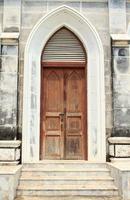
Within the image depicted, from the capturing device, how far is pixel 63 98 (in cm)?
880

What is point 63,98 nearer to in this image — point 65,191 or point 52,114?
point 52,114

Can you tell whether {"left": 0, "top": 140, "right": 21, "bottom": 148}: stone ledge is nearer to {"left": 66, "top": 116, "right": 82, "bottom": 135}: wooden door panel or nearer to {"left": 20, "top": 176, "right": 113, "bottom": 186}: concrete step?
{"left": 20, "top": 176, "right": 113, "bottom": 186}: concrete step

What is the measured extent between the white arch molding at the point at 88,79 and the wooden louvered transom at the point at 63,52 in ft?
0.63

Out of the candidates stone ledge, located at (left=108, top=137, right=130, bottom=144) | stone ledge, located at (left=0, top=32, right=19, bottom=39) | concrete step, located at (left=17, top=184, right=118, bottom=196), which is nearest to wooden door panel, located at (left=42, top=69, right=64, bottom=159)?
stone ledge, located at (left=0, top=32, right=19, bottom=39)

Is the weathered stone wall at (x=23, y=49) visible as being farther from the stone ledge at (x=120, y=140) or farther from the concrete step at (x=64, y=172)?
the concrete step at (x=64, y=172)

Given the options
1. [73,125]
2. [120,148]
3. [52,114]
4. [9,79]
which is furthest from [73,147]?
[9,79]

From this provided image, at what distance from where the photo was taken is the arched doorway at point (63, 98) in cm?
863

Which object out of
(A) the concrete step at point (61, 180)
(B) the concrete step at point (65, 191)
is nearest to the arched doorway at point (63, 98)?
(A) the concrete step at point (61, 180)

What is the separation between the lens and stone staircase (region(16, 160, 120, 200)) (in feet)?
22.3

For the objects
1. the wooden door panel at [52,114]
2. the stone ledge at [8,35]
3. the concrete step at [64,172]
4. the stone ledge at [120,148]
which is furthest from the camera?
the wooden door panel at [52,114]

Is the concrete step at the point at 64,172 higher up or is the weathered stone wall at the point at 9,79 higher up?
the weathered stone wall at the point at 9,79

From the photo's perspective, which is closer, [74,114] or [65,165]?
[65,165]

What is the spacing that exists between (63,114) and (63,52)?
5.74ft

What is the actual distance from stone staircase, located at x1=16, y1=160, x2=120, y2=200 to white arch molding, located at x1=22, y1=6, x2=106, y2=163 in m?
0.59
